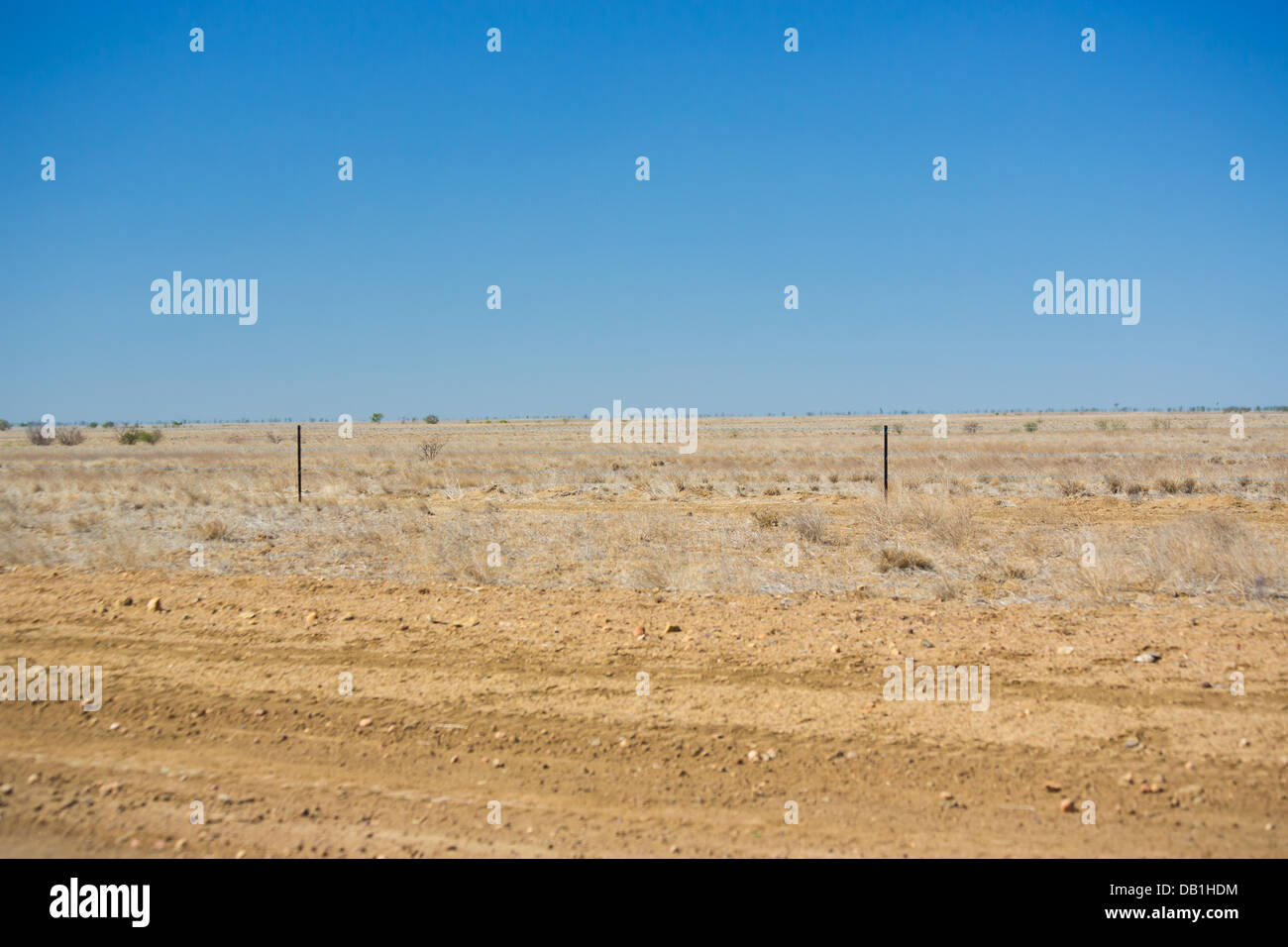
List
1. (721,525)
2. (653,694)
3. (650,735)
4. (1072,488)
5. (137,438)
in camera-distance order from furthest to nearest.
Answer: (137,438) < (1072,488) < (721,525) < (653,694) < (650,735)

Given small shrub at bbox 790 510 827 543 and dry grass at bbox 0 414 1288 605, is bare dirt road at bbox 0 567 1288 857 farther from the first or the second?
small shrub at bbox 790 510 827 543

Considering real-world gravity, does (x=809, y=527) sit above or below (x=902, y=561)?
above

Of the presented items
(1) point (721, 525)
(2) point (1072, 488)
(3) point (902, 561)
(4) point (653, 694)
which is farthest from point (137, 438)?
(4) point (653, 694)

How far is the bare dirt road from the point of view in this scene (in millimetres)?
4020

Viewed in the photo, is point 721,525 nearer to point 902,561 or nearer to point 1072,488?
point 902,561

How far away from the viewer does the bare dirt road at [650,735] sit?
4.02 metres

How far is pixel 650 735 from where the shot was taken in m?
5.16

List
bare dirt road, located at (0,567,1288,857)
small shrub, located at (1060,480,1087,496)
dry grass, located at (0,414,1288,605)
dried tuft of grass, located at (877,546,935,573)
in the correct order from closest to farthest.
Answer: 1. bare dirt road, located at (0,567,1288,857)
2. dry grass, located at (0,414,1288,605)
3. dried tuft of grass, located at (877,546,935,573)
4. small shrub, located at (1060,480,1087,496)

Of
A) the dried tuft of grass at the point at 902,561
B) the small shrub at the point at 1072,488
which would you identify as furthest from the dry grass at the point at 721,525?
the small shrub at the point at 1072,488

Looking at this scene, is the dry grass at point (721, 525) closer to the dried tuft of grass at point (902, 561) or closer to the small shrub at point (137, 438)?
the dried tuft of grass at point (902, 561)

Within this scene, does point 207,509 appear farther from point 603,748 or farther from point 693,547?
point 603,748

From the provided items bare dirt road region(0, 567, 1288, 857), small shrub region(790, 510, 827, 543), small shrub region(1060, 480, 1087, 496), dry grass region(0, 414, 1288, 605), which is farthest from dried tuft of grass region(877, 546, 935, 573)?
small shrub region(1060, 480, 1087, 496)

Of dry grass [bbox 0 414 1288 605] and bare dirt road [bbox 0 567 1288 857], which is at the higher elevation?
dry grass [bbox 0 414 1288 605]
